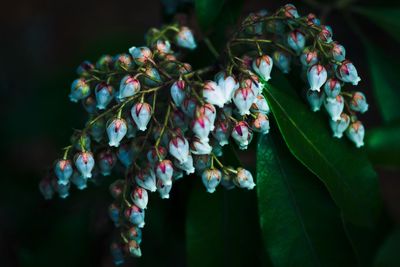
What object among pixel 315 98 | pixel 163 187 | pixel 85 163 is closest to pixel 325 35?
pixel 315 98

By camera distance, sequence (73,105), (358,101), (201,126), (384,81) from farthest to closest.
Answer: (73,105), (384,81), (358,101), (201,126)

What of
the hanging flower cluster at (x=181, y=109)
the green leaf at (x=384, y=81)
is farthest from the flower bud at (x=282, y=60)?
the green leaf at (x=384, y=81)

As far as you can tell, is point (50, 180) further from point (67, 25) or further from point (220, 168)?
point (67, 25)

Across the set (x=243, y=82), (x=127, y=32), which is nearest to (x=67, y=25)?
(x=127, y=32)

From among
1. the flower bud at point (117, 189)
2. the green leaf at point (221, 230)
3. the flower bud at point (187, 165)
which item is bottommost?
the green leaf at point (221, 230)

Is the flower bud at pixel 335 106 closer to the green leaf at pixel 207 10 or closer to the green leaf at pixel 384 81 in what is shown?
the green leaf at pixel 207 10

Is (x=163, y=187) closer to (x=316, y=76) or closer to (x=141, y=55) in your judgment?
(x=141, y=55)

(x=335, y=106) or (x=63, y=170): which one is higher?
(x=63, y=170)
